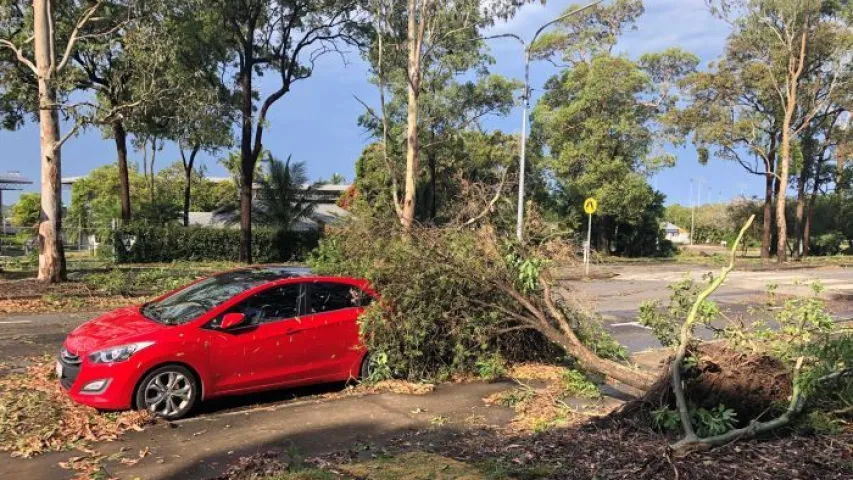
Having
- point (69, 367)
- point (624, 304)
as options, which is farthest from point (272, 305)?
point (624, 304)

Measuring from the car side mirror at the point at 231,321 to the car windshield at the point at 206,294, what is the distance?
239mm

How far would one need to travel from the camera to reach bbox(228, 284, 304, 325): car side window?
711 cm

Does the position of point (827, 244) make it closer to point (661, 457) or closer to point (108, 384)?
point (661, 457)

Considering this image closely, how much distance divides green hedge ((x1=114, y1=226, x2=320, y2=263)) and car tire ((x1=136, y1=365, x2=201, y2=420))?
2708cm

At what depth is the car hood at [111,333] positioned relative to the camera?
252 inches

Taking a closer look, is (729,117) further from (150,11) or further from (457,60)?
(150,11)

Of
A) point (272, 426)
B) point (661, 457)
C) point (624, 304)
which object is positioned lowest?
point (272, 426)

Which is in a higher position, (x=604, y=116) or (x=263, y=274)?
(x=604, y=116)

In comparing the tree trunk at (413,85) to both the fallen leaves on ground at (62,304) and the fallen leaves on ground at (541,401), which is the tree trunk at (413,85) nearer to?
the fallen leaves on ground at (62,304)

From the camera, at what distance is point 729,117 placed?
42.0 metres

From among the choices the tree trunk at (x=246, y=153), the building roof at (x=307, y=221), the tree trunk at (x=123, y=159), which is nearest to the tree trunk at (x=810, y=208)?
the building roof at (x=307, y=221)

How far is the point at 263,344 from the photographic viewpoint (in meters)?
7.04

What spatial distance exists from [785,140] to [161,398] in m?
42.6

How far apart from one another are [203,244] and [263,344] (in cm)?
2900
